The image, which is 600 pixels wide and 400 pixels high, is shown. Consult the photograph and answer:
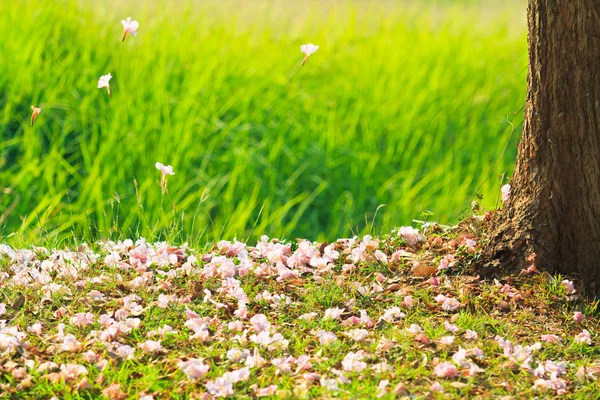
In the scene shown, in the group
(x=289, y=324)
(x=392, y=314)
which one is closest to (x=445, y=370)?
(x=392, y=314)

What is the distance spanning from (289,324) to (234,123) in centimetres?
328

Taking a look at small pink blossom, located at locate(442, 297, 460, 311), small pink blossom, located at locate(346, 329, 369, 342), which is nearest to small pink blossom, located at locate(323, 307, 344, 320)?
small pink blossom, located at locate(346, 329, 369, 342)

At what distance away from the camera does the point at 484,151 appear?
7.37 m

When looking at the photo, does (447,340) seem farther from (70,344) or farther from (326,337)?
(70,344)

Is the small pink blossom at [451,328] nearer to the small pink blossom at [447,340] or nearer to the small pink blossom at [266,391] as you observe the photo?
the small pink blossom at [447,340]

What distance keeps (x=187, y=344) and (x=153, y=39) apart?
4.64 metres

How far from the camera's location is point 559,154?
12.3ft

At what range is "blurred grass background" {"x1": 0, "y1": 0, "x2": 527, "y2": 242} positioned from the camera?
628cm

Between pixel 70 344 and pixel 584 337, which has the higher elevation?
pixel 584 337

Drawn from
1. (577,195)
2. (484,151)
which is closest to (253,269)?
(577,195)

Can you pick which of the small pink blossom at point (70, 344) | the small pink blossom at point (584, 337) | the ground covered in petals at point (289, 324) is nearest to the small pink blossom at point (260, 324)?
the ground covered in petals at point (289, 324)


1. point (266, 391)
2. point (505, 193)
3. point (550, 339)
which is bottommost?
point (266, 391)

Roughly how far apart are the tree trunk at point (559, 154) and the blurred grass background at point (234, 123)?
6.50 ft

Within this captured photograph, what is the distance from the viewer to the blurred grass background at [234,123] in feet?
20.6
